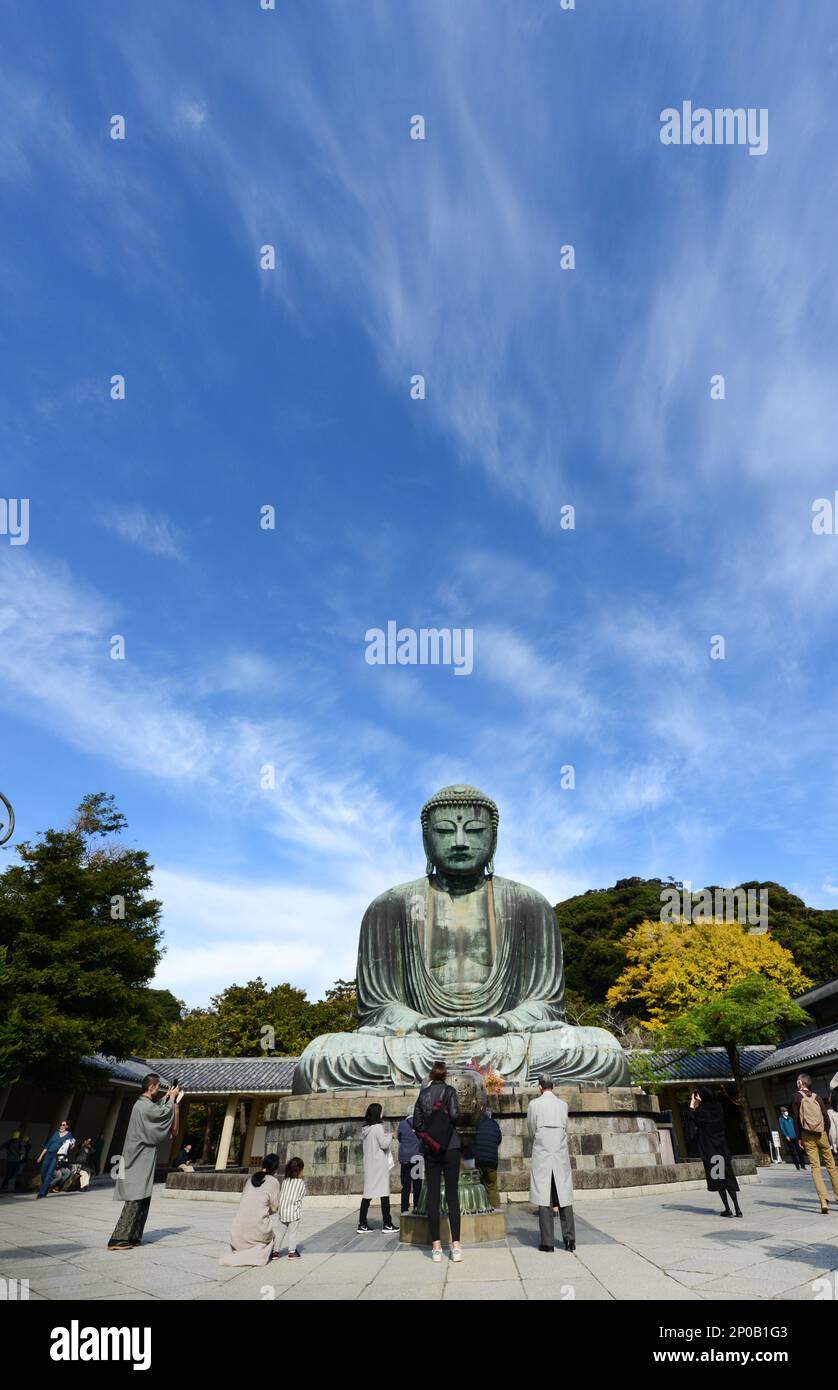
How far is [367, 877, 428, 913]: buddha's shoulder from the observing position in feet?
54.9

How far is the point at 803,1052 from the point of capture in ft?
70.0

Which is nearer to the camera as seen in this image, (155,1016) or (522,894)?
(522,894)

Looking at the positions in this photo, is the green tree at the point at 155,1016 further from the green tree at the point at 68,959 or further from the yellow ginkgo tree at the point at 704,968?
the yellow ginkgo tree at the point at 704,968

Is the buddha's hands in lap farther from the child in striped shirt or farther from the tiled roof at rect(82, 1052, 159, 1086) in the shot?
the tiled roof at rect(82, 1052, 159, 1086)

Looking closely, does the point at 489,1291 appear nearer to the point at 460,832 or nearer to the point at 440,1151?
the point at 440,1151

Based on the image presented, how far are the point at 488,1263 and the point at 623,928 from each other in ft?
142

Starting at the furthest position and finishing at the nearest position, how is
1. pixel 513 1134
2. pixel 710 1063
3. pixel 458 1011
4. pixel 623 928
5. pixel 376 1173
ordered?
pixel 623 928, pixel 710 1063, pixel 458 1011, pixel 513 1134, pixel 376 1173

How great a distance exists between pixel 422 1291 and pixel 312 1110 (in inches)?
319

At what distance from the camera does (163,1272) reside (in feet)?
19.5

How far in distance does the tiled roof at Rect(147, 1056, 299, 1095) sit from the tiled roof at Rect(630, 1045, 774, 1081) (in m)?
11.2

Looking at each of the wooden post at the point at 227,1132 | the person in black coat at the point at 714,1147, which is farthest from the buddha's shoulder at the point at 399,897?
the wooden post at the point at 227,1132

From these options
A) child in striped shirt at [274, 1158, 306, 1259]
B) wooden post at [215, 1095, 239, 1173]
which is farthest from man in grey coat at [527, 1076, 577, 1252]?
wooden post at [215, 1095, 239, 1173]

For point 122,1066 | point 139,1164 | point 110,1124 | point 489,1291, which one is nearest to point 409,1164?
point 139,1164
